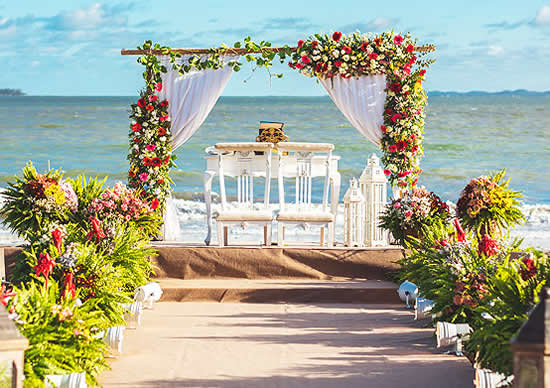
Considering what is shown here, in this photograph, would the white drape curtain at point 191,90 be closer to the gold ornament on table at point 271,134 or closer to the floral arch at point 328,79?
the floral arch at point 328,79

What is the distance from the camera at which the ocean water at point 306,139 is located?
21.0 metres

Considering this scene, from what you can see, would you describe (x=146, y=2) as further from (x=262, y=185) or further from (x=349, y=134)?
(x=262, y=185)

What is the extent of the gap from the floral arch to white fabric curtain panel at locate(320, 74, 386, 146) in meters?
0.01

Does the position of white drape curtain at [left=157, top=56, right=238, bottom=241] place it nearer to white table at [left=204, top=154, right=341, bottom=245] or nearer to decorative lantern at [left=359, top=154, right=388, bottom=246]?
white table at [left=204, top=154, right=341, bottom=245]

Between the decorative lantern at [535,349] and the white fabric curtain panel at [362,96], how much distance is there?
5.27 m

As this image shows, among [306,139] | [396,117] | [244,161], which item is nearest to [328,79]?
[396,117]

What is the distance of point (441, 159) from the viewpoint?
25719 mm

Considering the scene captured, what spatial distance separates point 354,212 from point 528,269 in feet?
13.1

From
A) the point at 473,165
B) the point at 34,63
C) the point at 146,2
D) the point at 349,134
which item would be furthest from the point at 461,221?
the point at 34,63

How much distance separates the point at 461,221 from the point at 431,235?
294 mm

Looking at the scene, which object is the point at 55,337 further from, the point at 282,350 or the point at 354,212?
the point at 354,212

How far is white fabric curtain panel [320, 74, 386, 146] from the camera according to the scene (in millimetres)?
7992

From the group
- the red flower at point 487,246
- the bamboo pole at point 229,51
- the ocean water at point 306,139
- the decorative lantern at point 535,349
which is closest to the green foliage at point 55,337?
the decorative lantern at point 535,349

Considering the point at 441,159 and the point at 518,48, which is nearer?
the point at 441,159
